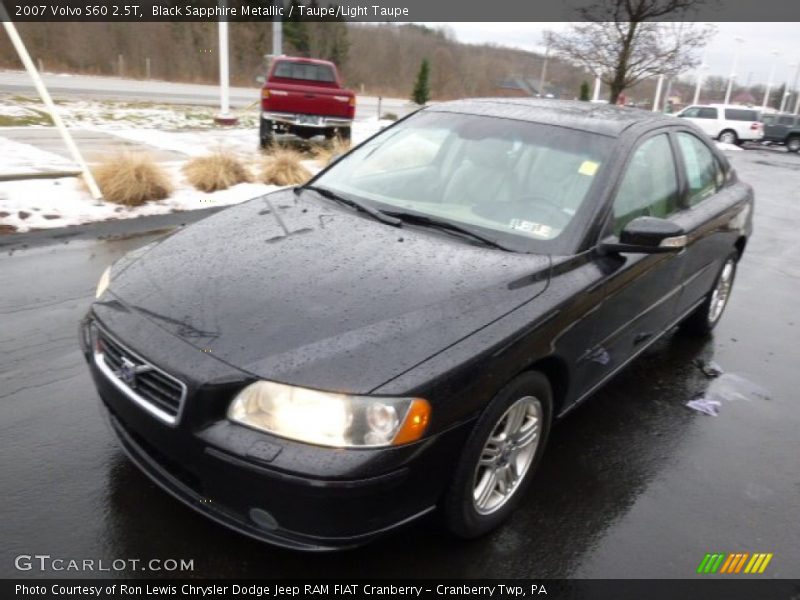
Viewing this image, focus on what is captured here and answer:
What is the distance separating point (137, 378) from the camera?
227 centimetres

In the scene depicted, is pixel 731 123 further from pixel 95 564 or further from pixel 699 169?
pixel 95 564

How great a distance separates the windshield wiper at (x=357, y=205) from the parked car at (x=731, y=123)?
28636mm

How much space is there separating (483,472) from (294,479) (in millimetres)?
871

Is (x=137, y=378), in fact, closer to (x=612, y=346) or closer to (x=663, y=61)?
(x=612, y=346)

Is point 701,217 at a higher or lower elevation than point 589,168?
lower

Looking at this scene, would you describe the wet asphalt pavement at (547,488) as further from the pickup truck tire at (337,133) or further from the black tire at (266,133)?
the pickup truck tire at (337,133)

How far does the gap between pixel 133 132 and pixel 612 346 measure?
45.9 ft

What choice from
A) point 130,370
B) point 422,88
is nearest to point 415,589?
point 130,370

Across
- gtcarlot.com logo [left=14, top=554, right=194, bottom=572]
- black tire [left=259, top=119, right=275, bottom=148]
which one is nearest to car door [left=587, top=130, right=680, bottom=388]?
gtcarlot.com logo [left=14, top=554, right=194, bottom=572]

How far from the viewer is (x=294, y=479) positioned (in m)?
1.96

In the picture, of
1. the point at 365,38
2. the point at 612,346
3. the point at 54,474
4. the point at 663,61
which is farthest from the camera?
the point at 365,38

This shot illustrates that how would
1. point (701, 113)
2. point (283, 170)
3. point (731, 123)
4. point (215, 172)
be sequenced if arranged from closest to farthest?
point (215, 172) < point (283, 170) < point (731, 123) < point (701, 113)

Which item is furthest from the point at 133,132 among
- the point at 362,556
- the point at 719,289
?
the point at 362,556

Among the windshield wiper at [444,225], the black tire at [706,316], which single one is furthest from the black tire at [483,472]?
the black tire at [706,316]
